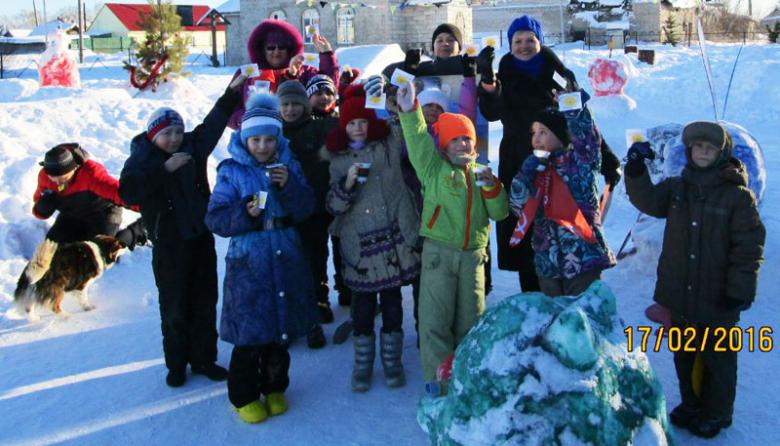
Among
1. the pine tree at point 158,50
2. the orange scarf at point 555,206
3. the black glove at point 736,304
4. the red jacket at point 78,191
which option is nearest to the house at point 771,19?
the pine tree at point 158,50

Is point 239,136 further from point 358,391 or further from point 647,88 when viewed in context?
point 647,88

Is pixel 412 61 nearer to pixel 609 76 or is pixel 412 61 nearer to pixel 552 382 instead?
pixel 552 382

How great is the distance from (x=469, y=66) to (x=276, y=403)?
2.40 meters

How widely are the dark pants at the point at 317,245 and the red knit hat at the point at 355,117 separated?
3.14 feet

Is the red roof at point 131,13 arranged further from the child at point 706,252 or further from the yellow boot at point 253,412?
the child at point 706,252

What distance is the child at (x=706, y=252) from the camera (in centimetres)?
285

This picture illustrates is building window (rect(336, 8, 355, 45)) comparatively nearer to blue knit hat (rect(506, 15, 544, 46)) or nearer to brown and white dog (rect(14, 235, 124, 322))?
brown and white dog (rect(14, 235, 124, 322))

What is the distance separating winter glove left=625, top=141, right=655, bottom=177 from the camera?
300 centimetres

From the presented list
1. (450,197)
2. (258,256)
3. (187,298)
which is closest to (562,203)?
(450,197)

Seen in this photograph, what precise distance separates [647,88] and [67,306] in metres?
18.2

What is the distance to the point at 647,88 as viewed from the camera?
19500mm

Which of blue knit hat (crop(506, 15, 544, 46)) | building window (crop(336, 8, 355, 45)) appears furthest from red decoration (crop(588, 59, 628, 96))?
building window (crop(336, 8, 355, 45))

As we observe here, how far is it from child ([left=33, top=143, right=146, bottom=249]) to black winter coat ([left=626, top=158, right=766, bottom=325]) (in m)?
3.35

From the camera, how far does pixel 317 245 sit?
14.9 feet
